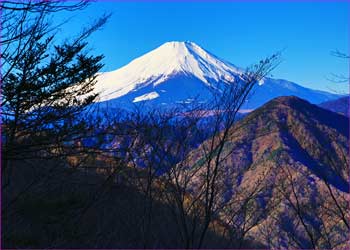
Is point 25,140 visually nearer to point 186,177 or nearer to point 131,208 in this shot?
point 186,177

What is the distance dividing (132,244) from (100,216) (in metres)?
1.34

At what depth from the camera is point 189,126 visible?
841 centimetres

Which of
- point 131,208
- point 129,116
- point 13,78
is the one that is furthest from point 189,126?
point 13,78

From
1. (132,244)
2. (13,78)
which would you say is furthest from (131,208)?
(13,78)

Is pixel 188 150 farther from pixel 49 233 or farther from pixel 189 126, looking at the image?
pixel 49 233

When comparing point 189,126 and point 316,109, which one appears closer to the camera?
point 189,126

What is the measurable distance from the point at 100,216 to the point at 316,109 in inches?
5804

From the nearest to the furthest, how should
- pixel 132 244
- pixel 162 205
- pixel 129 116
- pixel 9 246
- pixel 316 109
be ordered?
1. pixel 9 246
2. pixel 129 116
3. pixel 132 244
4. pixel 162 205
5. pixel 316 109

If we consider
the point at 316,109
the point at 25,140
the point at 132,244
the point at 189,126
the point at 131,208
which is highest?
the point at 316,109

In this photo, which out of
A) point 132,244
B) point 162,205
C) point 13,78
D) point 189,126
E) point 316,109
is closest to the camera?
point 13,78

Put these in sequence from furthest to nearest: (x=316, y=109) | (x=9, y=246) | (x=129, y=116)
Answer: (x=316, y=109) → (x=129, y=116) → (x=9, y=246)

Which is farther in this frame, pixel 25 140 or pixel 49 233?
pixel 49 233

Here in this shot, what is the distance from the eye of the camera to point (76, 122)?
18.3 feet

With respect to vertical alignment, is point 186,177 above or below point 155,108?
below
